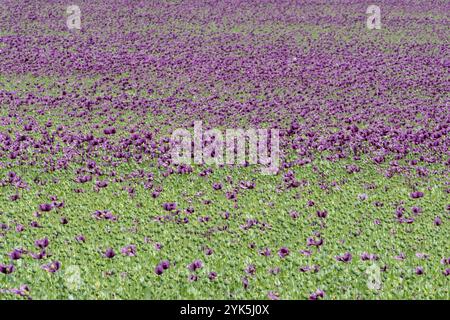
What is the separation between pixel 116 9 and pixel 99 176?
23527 mm

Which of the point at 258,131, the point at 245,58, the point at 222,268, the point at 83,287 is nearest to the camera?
the point at 83,287

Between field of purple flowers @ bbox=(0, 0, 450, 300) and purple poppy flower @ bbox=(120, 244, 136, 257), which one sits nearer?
field of purple flowers @ bbox=(0, 0, 450, 300)

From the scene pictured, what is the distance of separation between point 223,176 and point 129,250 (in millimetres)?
3501

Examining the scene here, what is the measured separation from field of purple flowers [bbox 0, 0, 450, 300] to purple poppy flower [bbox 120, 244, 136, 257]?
24mm

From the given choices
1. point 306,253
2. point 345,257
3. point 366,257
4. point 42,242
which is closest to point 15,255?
point 42,242

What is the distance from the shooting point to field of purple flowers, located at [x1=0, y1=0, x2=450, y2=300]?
6648mm

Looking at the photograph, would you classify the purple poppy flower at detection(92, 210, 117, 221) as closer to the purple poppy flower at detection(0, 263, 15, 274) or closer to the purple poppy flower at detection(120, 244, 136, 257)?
the purple poppy flower at detection(120, 244, 136, 257)

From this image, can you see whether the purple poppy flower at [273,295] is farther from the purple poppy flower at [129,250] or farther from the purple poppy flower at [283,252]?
the purple poppy flower at [129,250]

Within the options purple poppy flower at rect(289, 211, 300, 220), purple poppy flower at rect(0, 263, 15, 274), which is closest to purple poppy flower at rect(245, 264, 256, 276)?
purple poppy flower at rect(289, 211, 300, 220)

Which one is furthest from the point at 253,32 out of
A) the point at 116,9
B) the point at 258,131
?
the point at 258,131

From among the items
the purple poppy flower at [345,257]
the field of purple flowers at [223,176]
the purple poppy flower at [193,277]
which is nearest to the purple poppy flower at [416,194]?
the field of purple flowers at [223,176]

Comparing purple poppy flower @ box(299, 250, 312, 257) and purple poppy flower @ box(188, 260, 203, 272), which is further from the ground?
purple poppy flower @ box(299, 250, 312, 257)

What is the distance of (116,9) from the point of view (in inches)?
1204

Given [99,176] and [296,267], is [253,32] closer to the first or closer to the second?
[99,176]
